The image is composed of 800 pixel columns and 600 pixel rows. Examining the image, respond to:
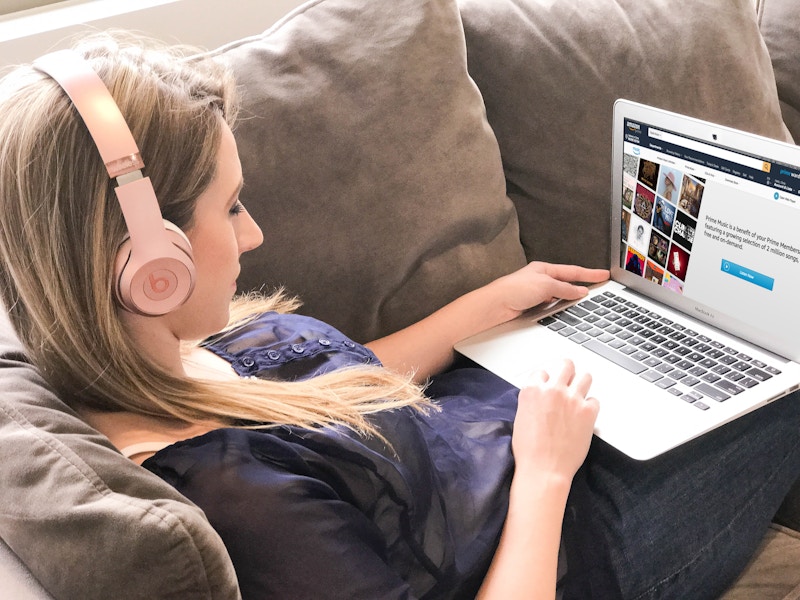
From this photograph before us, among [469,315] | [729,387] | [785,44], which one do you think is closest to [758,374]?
[729,387]

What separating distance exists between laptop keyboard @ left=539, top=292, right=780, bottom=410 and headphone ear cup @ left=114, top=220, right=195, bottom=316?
2.08 feet

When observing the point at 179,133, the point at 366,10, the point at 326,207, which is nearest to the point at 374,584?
the point at 179,133

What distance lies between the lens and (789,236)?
1074mm

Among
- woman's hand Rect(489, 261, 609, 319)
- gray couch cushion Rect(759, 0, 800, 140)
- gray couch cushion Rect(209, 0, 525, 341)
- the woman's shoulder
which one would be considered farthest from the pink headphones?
gray couch cushion Rect(759, 0, 800, 140)

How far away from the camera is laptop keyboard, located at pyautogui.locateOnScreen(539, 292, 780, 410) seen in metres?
1.09

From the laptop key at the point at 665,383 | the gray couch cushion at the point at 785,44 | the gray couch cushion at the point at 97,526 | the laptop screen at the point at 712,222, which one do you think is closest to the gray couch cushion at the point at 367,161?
the laptop screen at the point at 712,222

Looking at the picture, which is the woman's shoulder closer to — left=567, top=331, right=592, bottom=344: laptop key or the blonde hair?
the blonde hair

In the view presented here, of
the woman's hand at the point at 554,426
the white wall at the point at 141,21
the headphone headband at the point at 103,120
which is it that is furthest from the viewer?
the white wall at the point at 141,21

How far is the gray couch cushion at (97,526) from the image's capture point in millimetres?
585

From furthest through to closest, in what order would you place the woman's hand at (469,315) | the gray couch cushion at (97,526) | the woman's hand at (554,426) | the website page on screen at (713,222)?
the woman's hand at (469,315), the website page on screen at (713,222), the woman's hand at (554,426), the gray couch cushion at (97,526)

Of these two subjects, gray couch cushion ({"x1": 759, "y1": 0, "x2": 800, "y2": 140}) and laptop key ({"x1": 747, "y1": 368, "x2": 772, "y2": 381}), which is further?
gray couch cushion ({"x1": 759, "y1": 0, "x2": 800, "y2": 140})

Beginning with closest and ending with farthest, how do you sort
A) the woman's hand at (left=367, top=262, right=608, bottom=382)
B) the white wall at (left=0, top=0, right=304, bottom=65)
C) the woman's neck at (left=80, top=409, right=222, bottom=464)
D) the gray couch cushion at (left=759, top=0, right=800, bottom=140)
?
the woman's neck at (left=80, top=409, right=222, bottom=464), the woman's hand at (left=367, top=262, right=608, bottom=382), the white wall at (left=0, top=0, right=304, bottom=65), the gray couch cushion at (left=759, top=0, right=800, bottom=140)

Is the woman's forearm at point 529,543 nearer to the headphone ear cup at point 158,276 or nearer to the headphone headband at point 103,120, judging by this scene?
the headphone ear cup at point 158,276

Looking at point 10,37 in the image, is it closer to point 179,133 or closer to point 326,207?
point 326,207
